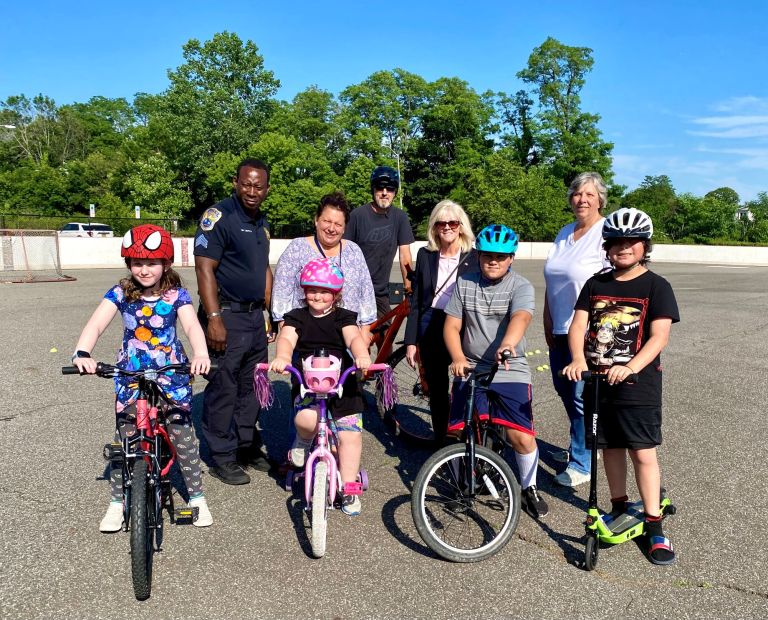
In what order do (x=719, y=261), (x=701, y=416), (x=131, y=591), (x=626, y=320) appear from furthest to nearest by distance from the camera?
(x=719, y=261) → (x=701, y=416) → (x=626, y=320) → (x=131, y=591)

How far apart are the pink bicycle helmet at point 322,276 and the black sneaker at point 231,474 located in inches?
65.1

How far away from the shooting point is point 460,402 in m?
3.80

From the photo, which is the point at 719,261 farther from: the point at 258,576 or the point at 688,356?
the point at 258,576

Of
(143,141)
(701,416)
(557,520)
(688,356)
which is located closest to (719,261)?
(688,356)

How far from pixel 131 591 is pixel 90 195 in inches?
2529

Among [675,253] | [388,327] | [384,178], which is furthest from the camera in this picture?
[675,253]

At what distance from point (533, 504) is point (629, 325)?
1307mm

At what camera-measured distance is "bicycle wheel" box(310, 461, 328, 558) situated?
3221 millimetres

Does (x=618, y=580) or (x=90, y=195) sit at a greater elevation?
(x=90, y=195)

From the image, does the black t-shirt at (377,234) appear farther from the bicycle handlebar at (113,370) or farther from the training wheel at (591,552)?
the training wheel at (591,552)

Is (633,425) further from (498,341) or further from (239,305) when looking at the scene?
(239,305)

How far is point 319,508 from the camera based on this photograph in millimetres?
3227

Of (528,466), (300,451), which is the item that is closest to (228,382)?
(300,451)

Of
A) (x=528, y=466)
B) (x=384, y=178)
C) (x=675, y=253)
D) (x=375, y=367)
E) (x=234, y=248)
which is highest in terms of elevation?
(x=384, y=178)
